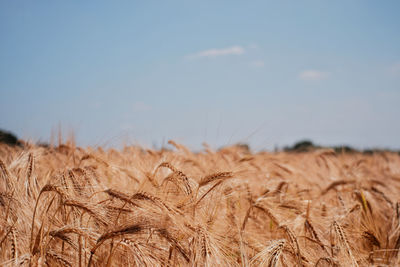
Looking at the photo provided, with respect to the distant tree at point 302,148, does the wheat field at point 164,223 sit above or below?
below

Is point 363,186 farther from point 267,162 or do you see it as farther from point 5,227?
point 5,227

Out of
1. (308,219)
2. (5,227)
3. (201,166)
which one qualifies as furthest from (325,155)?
(5,227)

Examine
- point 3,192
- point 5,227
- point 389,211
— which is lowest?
point 389,211

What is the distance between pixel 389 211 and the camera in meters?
4.04

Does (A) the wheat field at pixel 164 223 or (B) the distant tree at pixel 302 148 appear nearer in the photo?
(A) the wheat field at pixel 164 223

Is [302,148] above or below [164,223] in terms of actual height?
above

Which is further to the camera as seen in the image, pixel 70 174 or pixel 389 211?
pixel 389 211

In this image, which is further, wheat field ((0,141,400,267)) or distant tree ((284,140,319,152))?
distant tree ((284,140,319,152))

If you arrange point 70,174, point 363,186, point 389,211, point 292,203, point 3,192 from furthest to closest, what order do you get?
1. point 363,186
2. point 389,211
3. point 292,203
4. point 70,174
5. point 3,192

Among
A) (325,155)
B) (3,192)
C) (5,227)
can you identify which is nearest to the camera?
(5,227)

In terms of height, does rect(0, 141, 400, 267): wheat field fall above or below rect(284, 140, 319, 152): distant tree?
below

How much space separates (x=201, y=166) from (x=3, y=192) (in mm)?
2247

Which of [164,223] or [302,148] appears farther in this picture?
[302,148]

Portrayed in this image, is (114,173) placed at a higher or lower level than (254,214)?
higher
